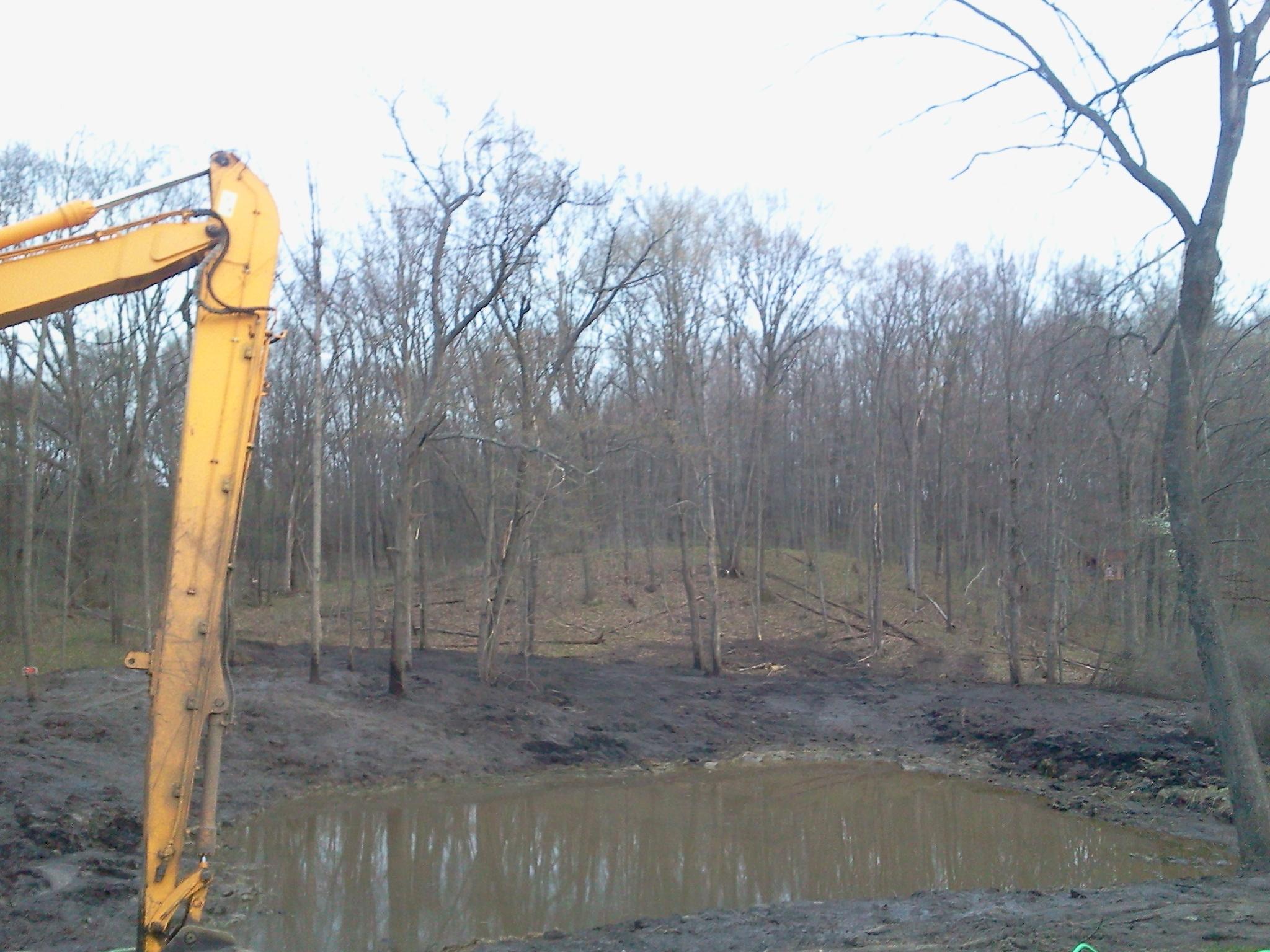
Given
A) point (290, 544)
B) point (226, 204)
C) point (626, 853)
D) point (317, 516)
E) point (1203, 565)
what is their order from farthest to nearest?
point (290, 544) → point (317, 516) → point (626, 853) → point (1203, 565) → point (226, 204)

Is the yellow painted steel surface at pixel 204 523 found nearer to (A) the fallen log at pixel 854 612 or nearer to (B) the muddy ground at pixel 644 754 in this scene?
(B) the muddy ground at pixel 644 754

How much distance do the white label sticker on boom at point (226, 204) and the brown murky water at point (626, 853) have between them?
6012 millimetres

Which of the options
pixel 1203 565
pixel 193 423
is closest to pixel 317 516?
pixel 193 423

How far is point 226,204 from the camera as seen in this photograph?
662 cm

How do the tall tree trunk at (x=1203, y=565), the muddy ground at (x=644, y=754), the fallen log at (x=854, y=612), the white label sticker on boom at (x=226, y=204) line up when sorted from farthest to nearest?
the fallen log at (x=854, y=612)
the tall tree trunk at (x=1203, y=565)
the muddy ground at (x=644, y=754)
the white label sticker on boom at (x=226, y=204)

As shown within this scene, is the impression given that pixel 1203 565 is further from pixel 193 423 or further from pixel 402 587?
pixel 402 587

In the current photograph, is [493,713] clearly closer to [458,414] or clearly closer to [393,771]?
[393,771]

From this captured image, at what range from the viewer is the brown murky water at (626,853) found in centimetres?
1005

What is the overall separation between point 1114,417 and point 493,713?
724 inches

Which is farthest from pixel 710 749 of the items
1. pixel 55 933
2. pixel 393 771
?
pixel 55 933

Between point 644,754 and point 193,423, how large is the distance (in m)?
14.5

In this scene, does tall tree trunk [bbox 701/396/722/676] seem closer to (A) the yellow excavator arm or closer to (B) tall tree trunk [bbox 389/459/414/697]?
(B) tall tree trunk [bbox 389/459/414/697]

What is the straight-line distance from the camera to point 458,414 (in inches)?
877

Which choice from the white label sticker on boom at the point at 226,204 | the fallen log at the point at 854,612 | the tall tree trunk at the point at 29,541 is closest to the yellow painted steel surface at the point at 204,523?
the white label sticker on boom at the point at 226,204
